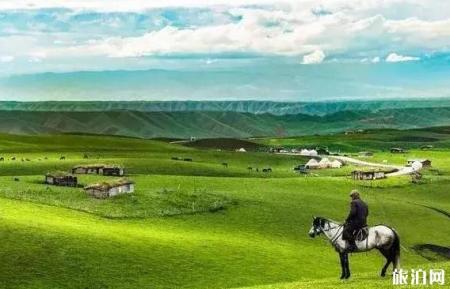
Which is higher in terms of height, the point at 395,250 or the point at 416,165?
the point at 395,250

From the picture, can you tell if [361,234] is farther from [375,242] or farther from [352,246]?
[375,242]

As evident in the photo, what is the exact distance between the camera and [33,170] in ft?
436

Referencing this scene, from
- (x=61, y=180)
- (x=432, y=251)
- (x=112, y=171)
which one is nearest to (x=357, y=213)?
(x=432, y=251)

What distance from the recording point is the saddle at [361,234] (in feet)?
123

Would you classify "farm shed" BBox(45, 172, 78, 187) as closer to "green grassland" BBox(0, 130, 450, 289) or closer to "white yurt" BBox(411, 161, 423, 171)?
"green grassland" BBox(0, 130, 450, 289)

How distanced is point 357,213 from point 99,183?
68.7 m

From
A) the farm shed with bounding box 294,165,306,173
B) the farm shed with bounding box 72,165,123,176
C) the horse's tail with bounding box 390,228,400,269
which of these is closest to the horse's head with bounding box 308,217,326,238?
the horse's tail with bounding box 390,228,400,269

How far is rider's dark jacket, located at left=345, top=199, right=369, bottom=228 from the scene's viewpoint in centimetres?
3703

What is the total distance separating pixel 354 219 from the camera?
122 feet

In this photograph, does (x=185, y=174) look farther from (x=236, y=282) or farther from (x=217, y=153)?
(x=236, y=282)

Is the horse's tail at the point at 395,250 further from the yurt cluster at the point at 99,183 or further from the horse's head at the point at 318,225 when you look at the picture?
the yurt cluster at the point at 99,183

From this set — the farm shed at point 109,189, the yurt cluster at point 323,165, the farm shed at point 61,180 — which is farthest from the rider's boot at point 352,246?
the yurt cluster at point 323,165

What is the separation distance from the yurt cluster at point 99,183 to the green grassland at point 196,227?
1.70 metres

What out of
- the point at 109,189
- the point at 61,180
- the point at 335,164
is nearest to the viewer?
the point at 109,189
